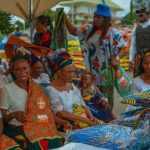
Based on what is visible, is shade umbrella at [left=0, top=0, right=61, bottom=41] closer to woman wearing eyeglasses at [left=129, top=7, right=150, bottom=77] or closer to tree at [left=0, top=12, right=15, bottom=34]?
woman wearing eyeglasses at [left=129, top=7, right=150, bottom=77]

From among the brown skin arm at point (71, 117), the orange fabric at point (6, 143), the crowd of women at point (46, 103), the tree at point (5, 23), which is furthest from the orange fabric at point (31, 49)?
the tree at point (5, 23)

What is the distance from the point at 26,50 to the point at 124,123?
2.07 meters

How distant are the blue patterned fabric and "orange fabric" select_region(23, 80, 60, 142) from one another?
1196 mm

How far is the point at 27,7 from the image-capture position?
6344 millimetres

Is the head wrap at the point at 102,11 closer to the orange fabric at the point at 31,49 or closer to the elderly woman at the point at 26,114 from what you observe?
the orange fabric at the point at 31,49

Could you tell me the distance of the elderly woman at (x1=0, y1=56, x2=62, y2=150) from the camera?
3441 millimetres

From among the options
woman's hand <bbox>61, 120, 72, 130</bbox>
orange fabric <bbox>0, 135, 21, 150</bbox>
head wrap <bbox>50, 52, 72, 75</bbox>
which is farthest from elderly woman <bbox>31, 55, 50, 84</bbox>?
orange fabric <bbox>0, 135, 21, 150</bbox>

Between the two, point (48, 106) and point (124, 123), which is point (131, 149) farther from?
point (48, 106)

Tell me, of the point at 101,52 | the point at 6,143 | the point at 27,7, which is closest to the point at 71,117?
the point at 6,143

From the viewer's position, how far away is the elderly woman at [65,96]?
3805mm

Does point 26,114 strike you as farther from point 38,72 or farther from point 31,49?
point 38,72

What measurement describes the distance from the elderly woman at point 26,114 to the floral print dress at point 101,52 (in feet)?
6.51

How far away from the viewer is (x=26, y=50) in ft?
14.0

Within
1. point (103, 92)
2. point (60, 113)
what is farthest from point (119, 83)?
point (60, 113)
